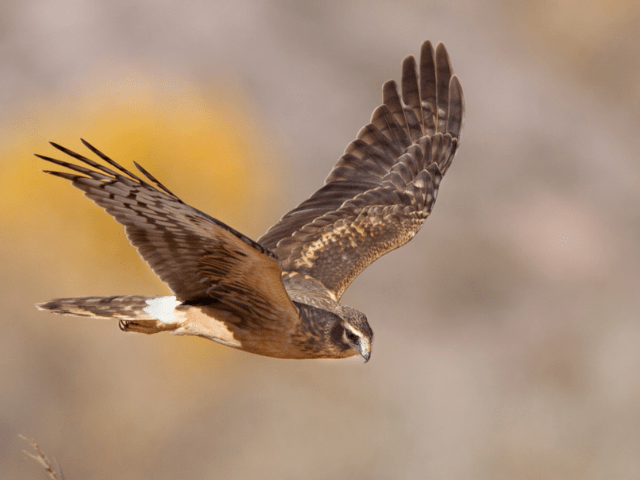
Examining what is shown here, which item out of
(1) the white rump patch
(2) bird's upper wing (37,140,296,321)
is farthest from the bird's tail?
(2) bird's upper wing (37,140,296,321)

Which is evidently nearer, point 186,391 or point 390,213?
point 390,213

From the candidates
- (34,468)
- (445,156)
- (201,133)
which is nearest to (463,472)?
(34,468)

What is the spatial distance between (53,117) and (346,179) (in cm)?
1907

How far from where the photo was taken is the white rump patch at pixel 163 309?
5047mm

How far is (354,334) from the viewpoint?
4906mm

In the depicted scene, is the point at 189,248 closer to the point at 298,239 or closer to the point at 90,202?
the point at 298,239

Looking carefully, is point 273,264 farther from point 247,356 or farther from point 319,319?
point 247,356

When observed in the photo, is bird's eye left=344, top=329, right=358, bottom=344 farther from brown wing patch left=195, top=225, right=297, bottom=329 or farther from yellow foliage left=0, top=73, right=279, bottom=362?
yellow foliage left=0, top=73, right=279, bottom=362

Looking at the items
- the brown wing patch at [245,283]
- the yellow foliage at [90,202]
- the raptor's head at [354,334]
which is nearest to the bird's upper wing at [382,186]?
the raptor's head at [354,334]

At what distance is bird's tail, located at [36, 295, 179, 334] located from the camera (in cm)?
505

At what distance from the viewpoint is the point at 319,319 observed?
4961 millimetres

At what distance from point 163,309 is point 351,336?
116 centimetres

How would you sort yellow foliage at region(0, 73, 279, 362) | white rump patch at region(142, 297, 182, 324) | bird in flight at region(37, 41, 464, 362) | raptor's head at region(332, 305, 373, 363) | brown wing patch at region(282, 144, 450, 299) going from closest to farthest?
bird in flight at region(37, 41, 464, 362) → raptor's head at region(332, 305, 373, 363) → white rump patch at region(142, 297, 182, 324) → brown wing patch at region(282, 144, 450, 299) → yellow foliage at region(0, 73, 279, 362)

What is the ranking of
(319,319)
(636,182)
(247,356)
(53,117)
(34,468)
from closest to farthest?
1. (319,319)
2. (34,468)
3. (247,356)
4. (53,117)
5. (636,182)
